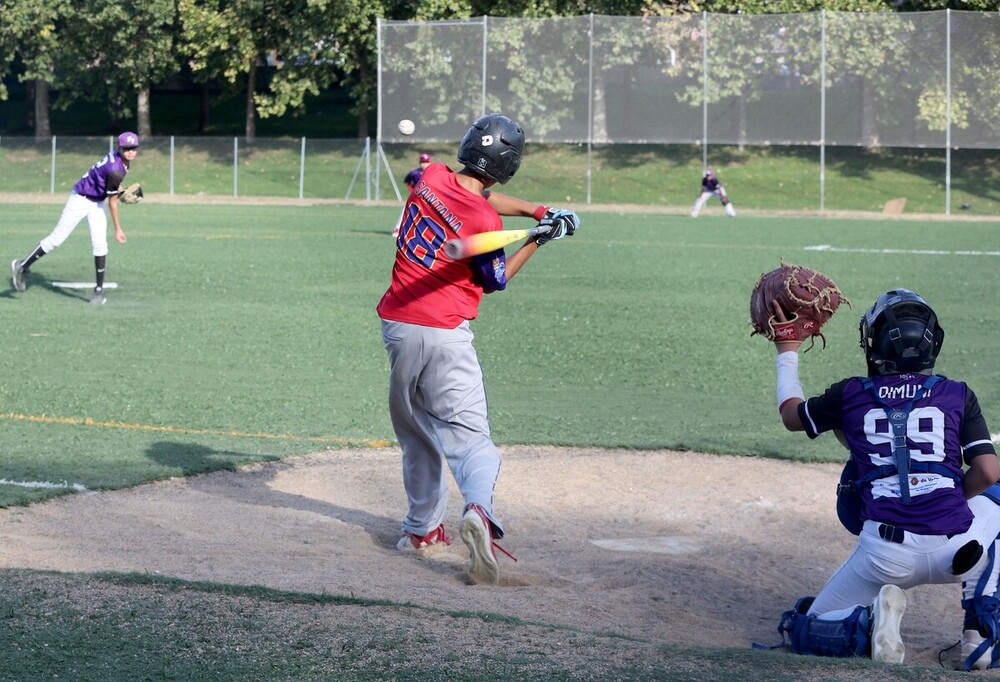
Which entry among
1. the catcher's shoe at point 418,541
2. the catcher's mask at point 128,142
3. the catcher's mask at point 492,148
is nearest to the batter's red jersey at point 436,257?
the catcher's mask at point 492,148

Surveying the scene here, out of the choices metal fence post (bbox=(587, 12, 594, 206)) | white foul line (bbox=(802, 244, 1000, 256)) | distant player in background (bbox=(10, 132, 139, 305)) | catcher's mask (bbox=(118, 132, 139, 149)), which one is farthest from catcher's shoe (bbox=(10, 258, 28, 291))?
metal fence post (bbox=(587, 12, 594, 206))

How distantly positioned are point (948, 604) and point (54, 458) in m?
5.36

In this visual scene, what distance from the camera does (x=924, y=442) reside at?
4711 millimetres

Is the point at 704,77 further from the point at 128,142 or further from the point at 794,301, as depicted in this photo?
the point at 794,301

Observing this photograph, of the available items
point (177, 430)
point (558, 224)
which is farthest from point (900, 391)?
point (177, 430)

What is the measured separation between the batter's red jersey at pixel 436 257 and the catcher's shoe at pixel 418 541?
117 cm

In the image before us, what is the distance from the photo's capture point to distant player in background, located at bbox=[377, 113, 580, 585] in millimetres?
5781

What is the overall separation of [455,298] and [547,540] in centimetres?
153

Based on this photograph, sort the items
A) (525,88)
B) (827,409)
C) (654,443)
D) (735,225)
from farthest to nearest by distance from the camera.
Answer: (525,88), (735,225), (654,443), (827,409)

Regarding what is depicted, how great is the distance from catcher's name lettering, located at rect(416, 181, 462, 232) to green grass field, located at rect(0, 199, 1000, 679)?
1.88m

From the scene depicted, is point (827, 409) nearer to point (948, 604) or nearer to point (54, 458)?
point (948, 604)

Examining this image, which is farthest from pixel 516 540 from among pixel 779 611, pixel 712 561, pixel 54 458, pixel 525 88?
pixel 525 88

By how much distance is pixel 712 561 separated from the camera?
6.42m

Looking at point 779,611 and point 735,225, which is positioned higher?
point 735,225
